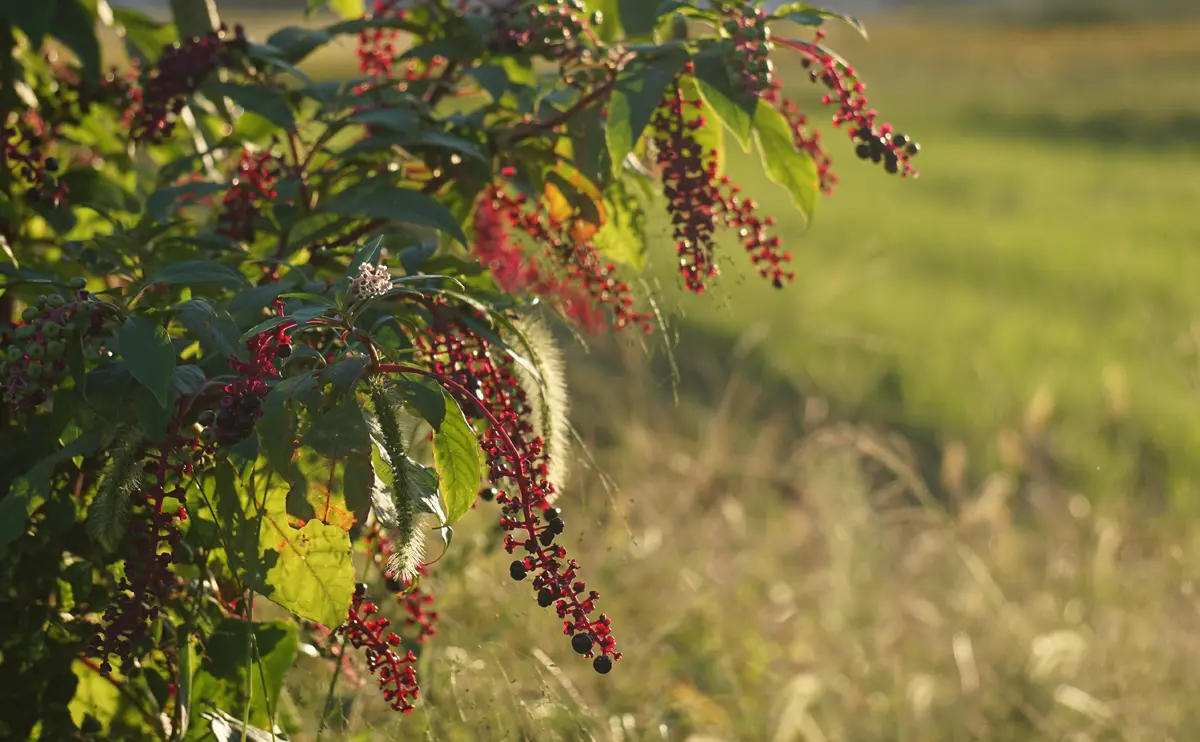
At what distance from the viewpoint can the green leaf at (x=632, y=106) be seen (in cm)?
134

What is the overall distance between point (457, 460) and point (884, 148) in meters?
0.62

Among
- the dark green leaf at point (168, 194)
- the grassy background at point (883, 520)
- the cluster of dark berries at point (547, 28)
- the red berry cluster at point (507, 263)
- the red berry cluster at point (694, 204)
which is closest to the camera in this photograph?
the red berry cluster at point (694, 204)

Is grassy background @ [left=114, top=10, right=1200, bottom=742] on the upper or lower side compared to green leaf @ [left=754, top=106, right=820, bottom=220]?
lower

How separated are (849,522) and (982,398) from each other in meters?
3.54

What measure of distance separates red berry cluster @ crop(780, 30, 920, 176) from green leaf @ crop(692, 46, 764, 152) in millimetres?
80

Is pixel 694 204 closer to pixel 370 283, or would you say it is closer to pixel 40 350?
pixel 370 283

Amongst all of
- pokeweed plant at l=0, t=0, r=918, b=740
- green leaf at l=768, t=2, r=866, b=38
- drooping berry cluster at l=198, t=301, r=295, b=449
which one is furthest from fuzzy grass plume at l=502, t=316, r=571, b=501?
green leaf at l=768, t=2, r=866, b=38

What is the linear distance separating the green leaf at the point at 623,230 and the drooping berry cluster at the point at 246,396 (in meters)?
0.66

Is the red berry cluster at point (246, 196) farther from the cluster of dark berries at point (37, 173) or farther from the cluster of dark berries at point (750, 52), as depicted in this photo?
the cluster of dark berries at point (750, 52)

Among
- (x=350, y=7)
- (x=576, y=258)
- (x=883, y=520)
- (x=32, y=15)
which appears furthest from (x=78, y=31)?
(x=883, y=520)

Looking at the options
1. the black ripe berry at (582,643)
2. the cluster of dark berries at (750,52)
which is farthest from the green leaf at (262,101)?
the black ripe berry at (582,643)

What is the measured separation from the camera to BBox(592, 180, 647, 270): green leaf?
1.69 m

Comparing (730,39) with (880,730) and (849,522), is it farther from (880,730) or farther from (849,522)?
(849,522)

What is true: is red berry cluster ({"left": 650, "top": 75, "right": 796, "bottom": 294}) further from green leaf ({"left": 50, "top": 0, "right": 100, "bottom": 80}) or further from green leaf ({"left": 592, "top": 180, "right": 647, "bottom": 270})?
green leaf ({"left": 50, "top": 0, "right": 100, "bottom": 80})
